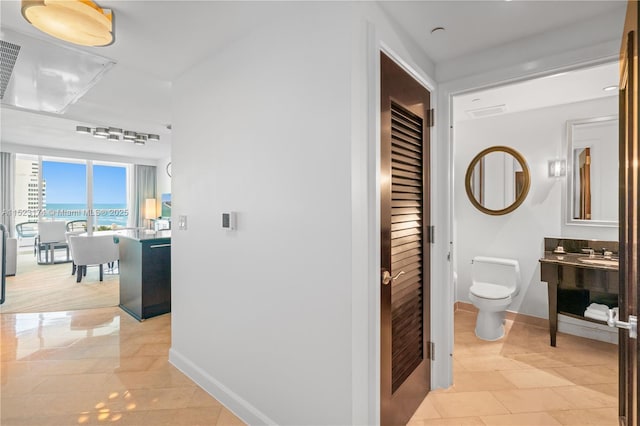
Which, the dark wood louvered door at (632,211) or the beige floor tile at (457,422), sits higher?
the dark wood louvered door at (632,211)

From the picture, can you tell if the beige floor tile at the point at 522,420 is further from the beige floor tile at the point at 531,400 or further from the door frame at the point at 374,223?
the door frame at the point at 374,223

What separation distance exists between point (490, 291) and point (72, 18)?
3.66 metres

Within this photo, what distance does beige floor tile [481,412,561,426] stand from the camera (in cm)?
186

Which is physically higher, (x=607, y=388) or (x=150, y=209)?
(x=150, y=209)

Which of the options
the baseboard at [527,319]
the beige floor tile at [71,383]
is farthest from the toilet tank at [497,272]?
the beige floor tile at [71,383]

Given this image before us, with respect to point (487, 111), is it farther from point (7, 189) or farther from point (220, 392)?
point (7, 189)

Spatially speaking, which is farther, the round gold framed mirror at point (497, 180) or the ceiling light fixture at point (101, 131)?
the ceiling light fixture at point (101, 131)

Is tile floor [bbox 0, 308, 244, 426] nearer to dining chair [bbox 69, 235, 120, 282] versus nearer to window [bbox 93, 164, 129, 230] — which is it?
dining chair [bbox 69, 235, 120, 282]

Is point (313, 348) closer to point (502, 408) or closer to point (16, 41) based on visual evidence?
point (502, 408)

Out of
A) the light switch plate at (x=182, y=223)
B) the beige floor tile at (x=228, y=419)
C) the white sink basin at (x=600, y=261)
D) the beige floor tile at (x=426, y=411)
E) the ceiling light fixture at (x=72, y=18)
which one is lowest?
the beige floor tile at (x=426, y=411)

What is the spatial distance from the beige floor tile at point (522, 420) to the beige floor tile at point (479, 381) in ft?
0.92

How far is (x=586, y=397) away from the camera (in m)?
2.11

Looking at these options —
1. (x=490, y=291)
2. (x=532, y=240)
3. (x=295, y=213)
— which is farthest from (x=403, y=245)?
(x=532, y=240)

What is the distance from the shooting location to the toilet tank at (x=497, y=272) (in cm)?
327
